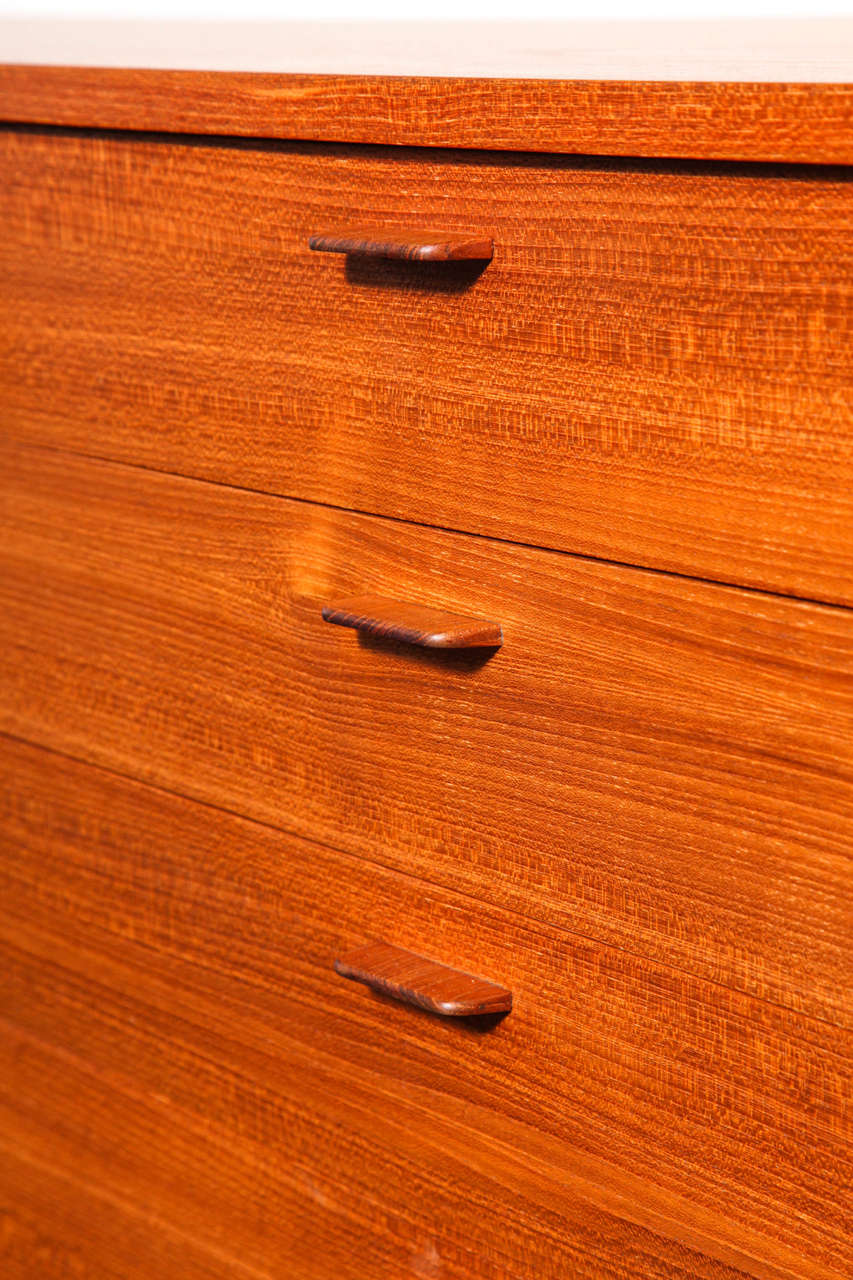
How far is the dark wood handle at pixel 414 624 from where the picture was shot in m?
0.55

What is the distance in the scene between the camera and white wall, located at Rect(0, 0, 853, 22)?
81cm

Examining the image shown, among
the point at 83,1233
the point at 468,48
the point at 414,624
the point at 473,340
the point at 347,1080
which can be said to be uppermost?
the point at 468,48

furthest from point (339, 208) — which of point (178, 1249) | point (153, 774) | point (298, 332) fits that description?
point (178, 1249)

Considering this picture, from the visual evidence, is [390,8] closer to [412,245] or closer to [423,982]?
[412,245]

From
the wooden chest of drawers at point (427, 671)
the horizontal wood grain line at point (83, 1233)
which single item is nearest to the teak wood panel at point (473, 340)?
the wooden chest of drawers at point (427, 671)

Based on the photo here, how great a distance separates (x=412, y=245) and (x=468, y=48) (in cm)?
13

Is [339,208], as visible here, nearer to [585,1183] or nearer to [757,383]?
[757,383]

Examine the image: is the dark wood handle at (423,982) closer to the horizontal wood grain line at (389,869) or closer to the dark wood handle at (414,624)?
the horizontal wood grain line at (389,869)

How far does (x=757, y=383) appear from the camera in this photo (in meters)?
0.47

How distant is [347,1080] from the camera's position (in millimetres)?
652

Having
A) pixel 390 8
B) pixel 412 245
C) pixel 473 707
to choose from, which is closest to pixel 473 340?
pixel 412 245

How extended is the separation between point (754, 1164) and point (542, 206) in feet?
1.16

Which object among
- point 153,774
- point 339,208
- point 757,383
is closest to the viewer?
point 757,383

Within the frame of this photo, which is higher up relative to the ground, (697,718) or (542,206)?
(542,206)
